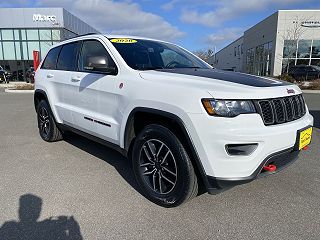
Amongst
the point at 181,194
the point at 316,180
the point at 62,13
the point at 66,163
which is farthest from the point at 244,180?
the point at 62,13

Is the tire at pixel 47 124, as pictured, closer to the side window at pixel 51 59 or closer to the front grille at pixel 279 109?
the side window at pixel 51 59

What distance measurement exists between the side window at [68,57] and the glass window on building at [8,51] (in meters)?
29.7

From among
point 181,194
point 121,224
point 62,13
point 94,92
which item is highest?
point 62,13

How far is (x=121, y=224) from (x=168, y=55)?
245cm

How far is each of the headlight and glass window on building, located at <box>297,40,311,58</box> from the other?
1160 inches

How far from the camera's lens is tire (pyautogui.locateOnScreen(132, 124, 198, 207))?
2693mm

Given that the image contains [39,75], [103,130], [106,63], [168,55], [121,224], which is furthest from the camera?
[39,75]

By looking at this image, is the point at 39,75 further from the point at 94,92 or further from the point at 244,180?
the point at 244,180

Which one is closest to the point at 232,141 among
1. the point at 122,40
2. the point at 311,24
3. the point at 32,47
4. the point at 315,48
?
the point at 122,40

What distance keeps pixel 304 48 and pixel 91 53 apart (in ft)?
96.0

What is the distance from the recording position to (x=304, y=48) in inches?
1097

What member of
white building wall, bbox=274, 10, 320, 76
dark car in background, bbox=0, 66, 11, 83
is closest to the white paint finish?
dark car in background, bbox=0, 66, 11, 83

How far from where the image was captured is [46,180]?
368cm

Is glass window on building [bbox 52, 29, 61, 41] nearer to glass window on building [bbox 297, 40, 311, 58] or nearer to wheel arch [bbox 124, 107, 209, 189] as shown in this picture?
glass window on building [bbox 297, 40, 311, 58]
